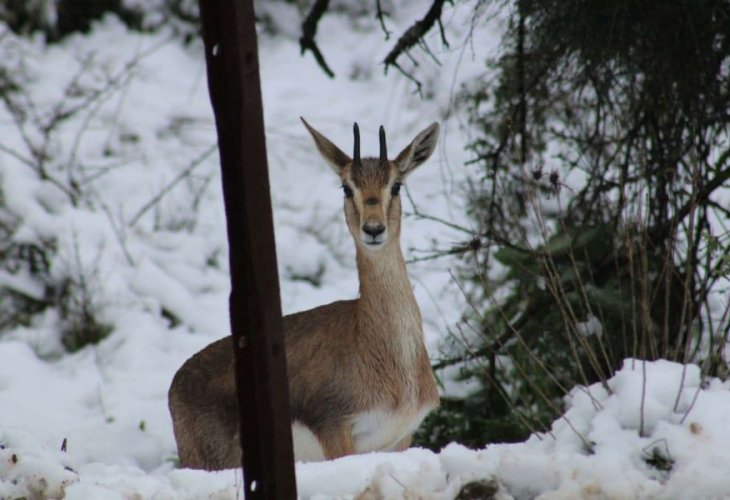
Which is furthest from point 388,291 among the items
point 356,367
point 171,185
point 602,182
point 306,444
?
point 171,185

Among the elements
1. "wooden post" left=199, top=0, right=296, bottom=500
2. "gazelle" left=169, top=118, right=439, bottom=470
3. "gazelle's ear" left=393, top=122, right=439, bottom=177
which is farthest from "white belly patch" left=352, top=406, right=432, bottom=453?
"wooden post" left=199, top=0, right=296, bottom=500

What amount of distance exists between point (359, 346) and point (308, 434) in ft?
1.40

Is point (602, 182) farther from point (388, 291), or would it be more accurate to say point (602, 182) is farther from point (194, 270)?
point (194, 270)

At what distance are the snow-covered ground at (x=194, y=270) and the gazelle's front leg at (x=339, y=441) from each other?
2.26 feet

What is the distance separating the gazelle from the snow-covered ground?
0.45m

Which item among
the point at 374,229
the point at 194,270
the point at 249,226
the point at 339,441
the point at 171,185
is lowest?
the point at 339,441

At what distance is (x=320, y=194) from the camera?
9812mm

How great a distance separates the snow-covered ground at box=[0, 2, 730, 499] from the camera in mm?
3693

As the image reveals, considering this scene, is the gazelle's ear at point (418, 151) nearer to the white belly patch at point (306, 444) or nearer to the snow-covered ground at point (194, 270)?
the snow-covered ground at point (194, 270)

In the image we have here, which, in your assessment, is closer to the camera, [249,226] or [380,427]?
[249,226]

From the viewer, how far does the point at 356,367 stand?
200 inches

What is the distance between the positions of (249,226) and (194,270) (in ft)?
19.2

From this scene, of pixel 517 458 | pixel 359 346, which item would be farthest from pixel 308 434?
pixel 517 458

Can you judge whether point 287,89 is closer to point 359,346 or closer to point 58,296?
point 58,296
